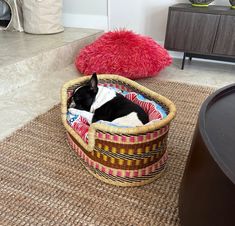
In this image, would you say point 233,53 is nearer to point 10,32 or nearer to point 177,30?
point 177,30

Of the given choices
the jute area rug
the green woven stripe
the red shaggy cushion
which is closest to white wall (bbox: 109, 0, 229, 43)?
the red shaggy cushion

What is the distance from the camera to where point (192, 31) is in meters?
2.18

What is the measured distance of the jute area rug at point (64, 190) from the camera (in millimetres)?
917

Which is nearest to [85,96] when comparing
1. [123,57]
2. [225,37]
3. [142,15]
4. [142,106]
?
[142,106]

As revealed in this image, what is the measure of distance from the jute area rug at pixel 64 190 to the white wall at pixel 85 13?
6.40 ft

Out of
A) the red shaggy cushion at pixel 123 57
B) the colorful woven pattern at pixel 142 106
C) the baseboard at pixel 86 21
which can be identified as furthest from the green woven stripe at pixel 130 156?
the baseboard at pixel 86 21

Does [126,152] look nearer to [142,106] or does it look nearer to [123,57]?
[142,106]

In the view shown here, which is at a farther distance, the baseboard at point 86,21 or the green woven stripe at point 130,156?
the baseboard at point 86,21

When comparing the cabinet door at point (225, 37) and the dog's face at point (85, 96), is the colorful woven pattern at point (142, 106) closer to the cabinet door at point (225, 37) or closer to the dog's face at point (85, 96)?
the dog's face at point (85, 96)

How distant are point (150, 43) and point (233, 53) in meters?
0.73

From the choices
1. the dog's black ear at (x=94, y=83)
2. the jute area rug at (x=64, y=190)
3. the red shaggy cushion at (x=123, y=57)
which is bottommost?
the jute area rug at (x=64, y=190)

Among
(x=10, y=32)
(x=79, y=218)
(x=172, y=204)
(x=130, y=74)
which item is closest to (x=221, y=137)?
(x=172, y=204)

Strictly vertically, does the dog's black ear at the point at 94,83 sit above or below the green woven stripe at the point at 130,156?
above

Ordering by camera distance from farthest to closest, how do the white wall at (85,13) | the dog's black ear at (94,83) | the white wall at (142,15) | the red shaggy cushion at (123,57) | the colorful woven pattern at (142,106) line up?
the white wall at (85,13), the white wall at (142,15), the red shaggy cushion at (123,57), the dog's black ear at (94,83), the colorful woven pattern at (142,106)
